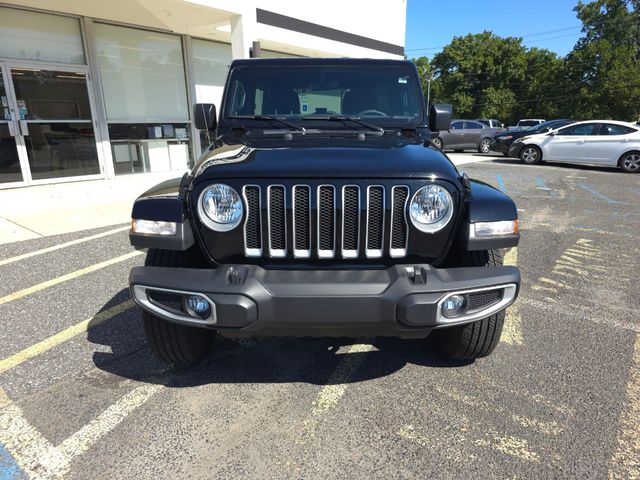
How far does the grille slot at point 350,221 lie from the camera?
2.15 meters

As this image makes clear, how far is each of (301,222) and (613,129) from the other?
13770mm

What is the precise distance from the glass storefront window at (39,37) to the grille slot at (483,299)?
9880 mm

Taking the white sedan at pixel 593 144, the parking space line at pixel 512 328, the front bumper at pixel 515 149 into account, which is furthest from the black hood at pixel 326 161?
the front bumper at pixel 515 149

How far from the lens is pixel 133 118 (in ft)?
34.0

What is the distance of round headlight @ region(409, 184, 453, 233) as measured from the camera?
2.16 metres

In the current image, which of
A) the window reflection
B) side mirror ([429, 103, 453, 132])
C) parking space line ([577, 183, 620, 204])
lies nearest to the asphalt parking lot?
side mirror ([429, 103, 453, 132])

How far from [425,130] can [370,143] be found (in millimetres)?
801

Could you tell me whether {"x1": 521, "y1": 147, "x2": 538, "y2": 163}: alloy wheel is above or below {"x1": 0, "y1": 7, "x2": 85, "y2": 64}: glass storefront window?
below

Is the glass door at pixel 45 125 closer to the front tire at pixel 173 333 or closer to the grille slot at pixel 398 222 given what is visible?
the front tire at pixel 173 333

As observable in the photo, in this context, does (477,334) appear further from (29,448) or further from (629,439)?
(29,448)

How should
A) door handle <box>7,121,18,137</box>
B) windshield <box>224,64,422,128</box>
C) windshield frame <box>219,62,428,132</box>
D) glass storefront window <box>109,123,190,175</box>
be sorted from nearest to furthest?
windshield frame <box>219,62,428,132</box> < windshield <box>224,64,422,128</box> < door handle <box>7,121,18,137</box> < glass storefront window <box>109,123,190,175</box>

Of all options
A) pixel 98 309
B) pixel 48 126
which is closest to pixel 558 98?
pixel 48 126

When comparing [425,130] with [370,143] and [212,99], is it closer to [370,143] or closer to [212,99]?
[370,143]

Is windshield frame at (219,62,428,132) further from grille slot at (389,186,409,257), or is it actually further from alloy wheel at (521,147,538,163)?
alloy wheel at (521,147,538,163)
